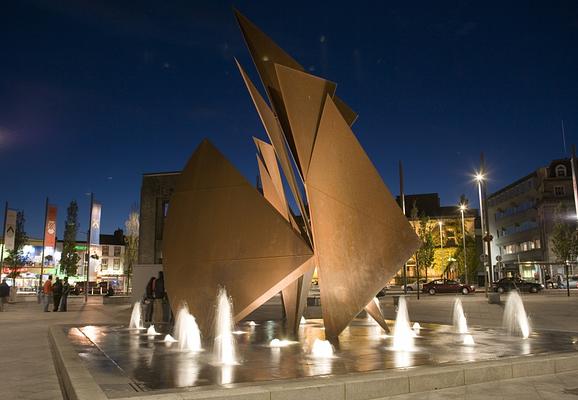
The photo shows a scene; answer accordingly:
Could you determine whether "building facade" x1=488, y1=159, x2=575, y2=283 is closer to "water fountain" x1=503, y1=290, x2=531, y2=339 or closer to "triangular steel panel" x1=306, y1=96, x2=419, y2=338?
"water fountain" x1=503, y1=290, x2=531, y2=339

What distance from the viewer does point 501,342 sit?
10.7 m

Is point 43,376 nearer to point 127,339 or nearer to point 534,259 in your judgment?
point 127,339

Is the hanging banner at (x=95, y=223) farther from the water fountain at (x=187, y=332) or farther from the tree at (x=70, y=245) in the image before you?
the water fountain at (x=187, y=332)

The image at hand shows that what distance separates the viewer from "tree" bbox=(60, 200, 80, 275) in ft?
187

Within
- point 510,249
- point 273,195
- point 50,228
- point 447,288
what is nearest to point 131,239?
point 50,228

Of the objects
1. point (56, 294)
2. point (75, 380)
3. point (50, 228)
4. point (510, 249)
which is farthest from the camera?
point (510, 249)

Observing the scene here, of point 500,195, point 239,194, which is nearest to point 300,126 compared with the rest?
point 239,194

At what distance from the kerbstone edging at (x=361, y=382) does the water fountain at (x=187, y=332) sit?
283 cm

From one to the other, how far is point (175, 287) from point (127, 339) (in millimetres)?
1694

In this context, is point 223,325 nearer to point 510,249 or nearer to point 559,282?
point 559,282

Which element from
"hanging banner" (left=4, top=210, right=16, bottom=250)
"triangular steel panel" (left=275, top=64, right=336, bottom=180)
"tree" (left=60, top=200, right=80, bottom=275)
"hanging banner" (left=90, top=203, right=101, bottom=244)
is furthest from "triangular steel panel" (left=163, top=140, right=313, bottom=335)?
"tree" (left=60, top=200, right=80, bottom=275)

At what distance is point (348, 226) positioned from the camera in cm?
1058

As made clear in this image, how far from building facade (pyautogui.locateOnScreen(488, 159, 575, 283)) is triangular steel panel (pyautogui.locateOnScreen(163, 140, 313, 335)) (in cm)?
4525

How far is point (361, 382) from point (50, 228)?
37.2m
